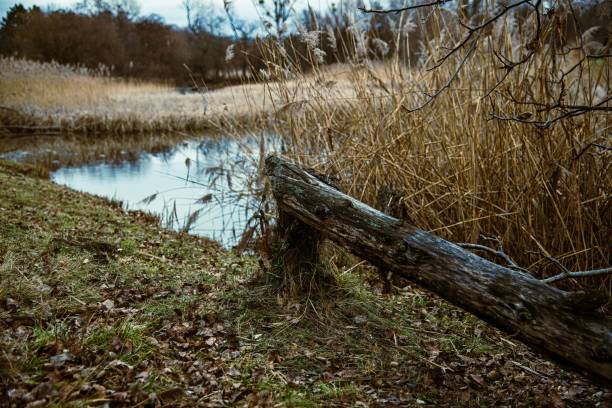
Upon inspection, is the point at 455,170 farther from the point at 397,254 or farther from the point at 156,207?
the point at 156,207

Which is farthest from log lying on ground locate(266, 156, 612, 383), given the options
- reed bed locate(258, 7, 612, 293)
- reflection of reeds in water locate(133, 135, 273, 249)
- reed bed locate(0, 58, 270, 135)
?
reed bed locate(0, 58, 270, 135)

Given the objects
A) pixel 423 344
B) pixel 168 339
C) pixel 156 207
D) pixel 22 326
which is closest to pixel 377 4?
pixel 423 344

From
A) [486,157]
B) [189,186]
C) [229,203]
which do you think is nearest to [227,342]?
[486,157]

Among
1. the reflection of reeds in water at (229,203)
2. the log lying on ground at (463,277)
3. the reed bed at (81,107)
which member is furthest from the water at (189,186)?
the log lying on ground at (463,277)

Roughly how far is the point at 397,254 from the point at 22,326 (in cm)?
167

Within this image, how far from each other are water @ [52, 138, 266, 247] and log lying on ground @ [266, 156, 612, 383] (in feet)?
7.69

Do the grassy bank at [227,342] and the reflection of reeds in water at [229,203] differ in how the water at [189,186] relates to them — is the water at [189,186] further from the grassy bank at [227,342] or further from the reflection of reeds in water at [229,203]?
the grassy bank at [227,342]

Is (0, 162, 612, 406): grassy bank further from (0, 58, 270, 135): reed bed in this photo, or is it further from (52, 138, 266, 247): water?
(0, 58, 270, 135): reed bed

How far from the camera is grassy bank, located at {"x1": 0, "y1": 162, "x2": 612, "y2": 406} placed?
2.01m

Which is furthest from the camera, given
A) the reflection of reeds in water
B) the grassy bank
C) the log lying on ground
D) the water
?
the water

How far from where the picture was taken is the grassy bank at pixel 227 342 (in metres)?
2.01

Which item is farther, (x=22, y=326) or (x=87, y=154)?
(x=87, y=154)

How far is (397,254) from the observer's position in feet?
7.48

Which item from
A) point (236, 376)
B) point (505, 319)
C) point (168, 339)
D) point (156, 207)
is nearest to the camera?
point (505, 319)
